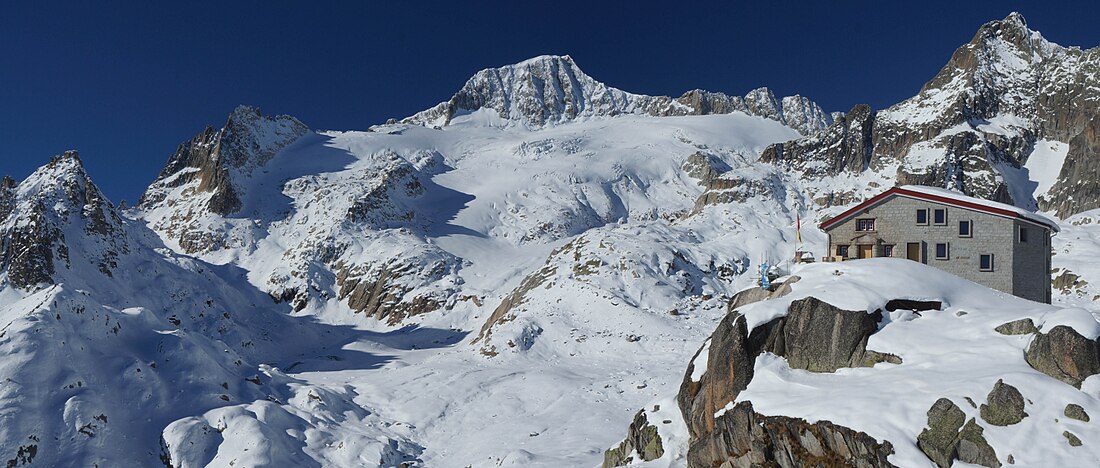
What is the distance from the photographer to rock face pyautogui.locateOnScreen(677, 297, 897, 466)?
20.3 metres

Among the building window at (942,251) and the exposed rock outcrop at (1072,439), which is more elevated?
the building window at (942,251)

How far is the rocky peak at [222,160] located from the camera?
106562mm

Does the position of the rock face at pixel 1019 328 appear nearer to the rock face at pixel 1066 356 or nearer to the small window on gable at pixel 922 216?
the rock face at pixel 1066 356

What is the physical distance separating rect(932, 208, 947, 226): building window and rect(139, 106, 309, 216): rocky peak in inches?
4158

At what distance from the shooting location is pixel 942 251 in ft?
98.9

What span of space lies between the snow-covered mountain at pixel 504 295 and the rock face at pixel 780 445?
0.37 feet

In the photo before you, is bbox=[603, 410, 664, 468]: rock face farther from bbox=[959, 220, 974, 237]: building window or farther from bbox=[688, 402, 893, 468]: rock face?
bbox=[959, 220, 974, 237]: building window

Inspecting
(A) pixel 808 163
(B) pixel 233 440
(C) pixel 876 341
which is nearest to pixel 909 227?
(C) pixel 876 341

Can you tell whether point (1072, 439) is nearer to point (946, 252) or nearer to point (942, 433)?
point (942, 433)

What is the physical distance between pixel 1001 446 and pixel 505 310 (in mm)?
51740

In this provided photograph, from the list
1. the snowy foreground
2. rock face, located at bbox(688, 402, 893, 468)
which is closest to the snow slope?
the snowy foreground

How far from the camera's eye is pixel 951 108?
117 meters

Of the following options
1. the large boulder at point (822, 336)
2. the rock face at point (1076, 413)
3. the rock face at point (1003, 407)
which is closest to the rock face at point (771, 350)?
the large boulder at point (822, 336)

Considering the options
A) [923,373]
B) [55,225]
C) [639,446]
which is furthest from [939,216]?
[55,225]
